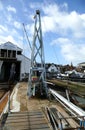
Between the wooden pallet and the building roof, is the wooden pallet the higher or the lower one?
the lower one

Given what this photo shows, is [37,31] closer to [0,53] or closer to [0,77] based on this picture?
[0,53]

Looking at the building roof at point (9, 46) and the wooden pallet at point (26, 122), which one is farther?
the building roof at point (9, 46)

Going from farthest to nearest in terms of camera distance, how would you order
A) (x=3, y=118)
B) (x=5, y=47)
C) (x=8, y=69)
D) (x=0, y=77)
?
(x=8, y=69) < (x=0, y=77) < (x=5, y=47) < (x=3, y=118)

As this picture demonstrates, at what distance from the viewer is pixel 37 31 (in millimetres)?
14812

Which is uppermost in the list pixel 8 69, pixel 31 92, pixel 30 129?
pixel 8 69

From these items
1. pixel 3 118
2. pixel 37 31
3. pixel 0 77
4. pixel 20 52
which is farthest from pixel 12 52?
pixel 3 118

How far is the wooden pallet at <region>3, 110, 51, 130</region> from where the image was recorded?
7.23 meters

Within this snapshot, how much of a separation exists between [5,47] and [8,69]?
777cm

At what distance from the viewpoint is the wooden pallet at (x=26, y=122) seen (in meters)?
7.23

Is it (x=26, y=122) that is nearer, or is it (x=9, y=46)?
(x=26, y=122)

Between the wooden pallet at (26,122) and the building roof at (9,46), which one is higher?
the building roof at (9,46)

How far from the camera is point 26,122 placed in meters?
7.84

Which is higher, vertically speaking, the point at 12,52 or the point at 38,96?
the point at 12,52

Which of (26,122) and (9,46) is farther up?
(9,46)
